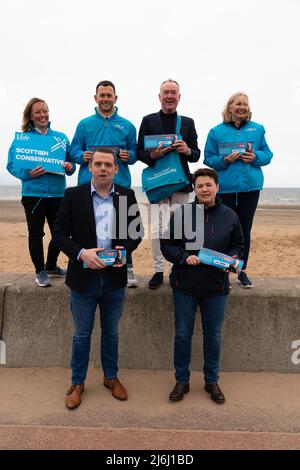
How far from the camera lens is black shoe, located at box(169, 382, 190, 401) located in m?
3.48

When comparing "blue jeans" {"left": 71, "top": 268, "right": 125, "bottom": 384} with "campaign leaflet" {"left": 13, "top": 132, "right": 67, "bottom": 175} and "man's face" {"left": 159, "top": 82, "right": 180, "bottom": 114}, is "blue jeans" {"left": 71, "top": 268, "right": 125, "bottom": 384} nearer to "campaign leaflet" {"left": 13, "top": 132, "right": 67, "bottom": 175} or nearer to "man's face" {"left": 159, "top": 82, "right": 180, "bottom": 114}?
"campaign leaflet" {"left": 13, "top": 132, "right": 67, "bottom": 175}

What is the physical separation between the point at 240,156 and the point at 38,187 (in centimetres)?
224

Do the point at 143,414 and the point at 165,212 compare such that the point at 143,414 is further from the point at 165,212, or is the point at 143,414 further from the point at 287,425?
the point at 165,212

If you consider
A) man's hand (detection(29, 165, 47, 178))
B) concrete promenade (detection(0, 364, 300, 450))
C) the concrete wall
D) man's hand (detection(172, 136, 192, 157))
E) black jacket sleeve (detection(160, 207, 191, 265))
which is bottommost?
concrete promenade (detection(0, 364, 300, 450))

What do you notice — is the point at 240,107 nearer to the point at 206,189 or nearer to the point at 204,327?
the point at 206,189

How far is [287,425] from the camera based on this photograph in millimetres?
3162

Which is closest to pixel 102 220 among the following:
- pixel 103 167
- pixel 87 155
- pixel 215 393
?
pixel 103 167

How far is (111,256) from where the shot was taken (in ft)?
10.5

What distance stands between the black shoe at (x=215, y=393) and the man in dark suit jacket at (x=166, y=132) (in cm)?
115

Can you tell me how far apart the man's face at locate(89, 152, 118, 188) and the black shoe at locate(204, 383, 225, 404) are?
2.14m

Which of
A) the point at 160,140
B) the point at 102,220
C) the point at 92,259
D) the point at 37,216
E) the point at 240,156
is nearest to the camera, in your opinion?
the point at 92,259

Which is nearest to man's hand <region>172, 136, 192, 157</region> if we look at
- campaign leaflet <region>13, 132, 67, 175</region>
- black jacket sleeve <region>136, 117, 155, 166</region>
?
black jacket sleeve <region>136, 117, 155, 166</region>

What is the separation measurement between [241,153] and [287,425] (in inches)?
104

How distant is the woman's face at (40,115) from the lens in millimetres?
4164
